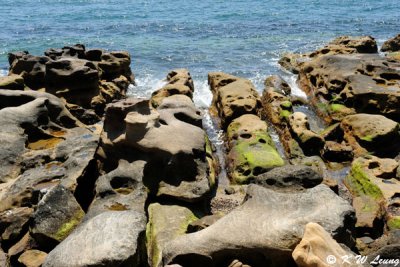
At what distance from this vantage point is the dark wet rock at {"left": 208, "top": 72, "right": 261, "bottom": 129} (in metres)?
17.8

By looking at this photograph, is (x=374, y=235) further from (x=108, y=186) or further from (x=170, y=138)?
(x=108, y=186)

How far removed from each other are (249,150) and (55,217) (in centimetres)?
728

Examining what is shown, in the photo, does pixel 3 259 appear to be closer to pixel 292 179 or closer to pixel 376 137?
pixel 292 179

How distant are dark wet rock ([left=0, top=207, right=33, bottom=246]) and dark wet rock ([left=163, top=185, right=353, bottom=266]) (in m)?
3.21

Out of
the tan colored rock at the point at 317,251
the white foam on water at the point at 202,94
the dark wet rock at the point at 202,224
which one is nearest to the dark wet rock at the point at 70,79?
the white foam on water at the point at 202,94

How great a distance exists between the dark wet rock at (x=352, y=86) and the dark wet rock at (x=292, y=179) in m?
7.54

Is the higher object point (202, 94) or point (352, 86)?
point (352, 86)

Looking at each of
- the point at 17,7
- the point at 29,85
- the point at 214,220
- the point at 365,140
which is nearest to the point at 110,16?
the point at 17,7

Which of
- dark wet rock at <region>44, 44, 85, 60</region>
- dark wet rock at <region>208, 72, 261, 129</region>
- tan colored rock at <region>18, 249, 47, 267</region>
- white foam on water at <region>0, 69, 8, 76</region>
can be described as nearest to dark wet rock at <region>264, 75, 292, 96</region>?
dark wet rock at <region>208, 72, 261, 129</region>

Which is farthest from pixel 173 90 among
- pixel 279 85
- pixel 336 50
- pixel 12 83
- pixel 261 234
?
pixel 261 234

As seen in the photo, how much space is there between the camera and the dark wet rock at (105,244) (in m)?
7.19

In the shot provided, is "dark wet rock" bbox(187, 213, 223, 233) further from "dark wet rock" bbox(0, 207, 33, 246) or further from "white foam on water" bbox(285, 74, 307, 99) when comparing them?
"white foam on water" bbox(285, 74, 307, 99)

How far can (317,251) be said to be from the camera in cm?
723

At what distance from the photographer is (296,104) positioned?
2066cm
